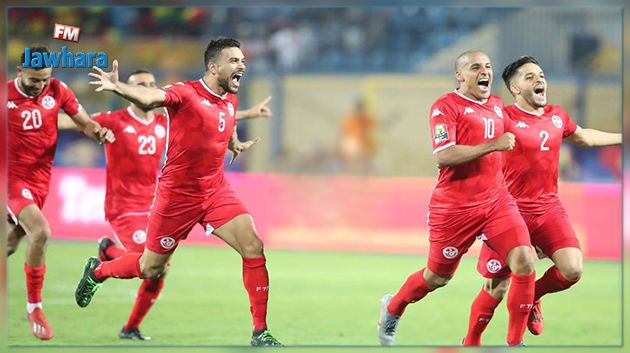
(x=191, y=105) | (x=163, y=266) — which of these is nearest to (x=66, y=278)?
(x=163, y=266)

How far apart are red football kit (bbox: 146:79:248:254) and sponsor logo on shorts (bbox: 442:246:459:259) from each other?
4.40 feet

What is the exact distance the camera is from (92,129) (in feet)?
24.2

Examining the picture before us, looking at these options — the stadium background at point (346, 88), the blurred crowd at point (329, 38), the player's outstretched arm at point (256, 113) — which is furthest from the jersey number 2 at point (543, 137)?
the blurred crowd at point (329, 38)

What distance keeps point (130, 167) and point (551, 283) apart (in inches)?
129

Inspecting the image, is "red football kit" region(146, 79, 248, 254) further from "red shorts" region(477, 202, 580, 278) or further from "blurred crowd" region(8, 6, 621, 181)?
"blurred crowd" region(8, 6, 621, 181)

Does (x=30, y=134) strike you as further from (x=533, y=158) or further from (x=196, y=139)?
(x=533, y=158)

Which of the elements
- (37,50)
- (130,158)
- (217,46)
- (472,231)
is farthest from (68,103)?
(472,231)

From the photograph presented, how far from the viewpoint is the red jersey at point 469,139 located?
6523 mm

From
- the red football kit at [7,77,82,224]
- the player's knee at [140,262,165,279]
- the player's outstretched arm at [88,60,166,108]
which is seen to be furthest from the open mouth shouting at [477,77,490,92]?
the red football kit at [7,77,82,224]

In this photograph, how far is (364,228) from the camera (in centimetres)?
1408

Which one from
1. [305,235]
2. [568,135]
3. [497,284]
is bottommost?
[305,235]

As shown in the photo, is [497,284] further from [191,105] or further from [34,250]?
[34,250]

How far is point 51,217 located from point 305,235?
340cm

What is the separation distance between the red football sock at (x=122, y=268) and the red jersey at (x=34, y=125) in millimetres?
830
